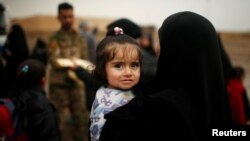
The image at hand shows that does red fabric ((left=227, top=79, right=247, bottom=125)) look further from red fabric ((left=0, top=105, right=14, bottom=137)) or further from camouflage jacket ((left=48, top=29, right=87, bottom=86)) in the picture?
red fabric ((left=0, top=105, right=14, bottom=137))

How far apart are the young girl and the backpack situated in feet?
3.16

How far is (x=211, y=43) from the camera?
5.68 ft

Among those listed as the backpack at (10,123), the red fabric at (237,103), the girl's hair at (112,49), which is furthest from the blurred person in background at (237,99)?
the girl's hair at (112,49)

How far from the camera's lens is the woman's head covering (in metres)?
1.67

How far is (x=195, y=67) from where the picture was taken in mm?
1688

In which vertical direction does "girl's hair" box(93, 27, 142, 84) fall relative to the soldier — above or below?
above

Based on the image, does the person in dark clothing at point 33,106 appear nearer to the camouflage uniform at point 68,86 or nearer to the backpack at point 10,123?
the backpack at point 10,123

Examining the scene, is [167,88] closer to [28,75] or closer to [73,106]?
[28,75]

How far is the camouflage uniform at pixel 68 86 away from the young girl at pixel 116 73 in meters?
3.26

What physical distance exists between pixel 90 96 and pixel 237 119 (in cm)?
155

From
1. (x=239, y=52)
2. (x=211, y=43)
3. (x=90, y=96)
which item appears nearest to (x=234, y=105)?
(x=90, y=96)

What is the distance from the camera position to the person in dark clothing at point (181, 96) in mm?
1619

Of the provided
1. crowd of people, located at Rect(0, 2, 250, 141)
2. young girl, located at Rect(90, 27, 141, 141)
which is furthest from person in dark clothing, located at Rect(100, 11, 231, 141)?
young girl, located at Rect(90, 27, 141, 141)

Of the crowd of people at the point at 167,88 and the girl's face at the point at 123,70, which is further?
the girl's face at the point at 123,70
